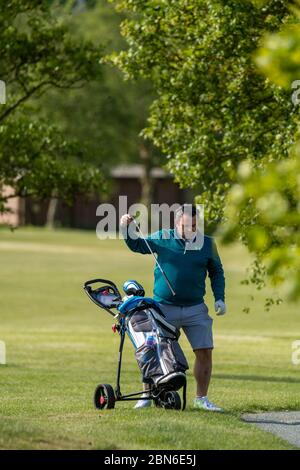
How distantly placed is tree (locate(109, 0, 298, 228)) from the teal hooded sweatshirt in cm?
571

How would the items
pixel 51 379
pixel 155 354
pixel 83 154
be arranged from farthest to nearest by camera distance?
pixel 83 154
pixel 51 379
pixel 155 354

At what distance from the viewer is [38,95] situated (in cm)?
2441

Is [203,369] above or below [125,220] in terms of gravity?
below

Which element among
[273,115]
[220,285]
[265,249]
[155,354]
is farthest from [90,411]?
[273,115]

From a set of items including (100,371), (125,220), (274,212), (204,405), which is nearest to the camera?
(274,212)

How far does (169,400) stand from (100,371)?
8.33m

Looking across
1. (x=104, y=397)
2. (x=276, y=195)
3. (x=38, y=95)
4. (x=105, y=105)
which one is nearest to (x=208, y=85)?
(x=38, y=95)

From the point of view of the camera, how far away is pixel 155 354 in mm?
10742

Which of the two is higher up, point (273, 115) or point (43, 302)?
point (273, 115)

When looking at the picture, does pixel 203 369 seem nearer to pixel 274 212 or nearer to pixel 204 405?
pixel 204 405

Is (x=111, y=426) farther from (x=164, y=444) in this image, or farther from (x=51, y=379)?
(x=51, y=379)

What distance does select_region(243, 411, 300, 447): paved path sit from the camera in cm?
991

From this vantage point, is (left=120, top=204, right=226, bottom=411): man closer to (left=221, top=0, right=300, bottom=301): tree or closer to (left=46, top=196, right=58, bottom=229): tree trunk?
(left=221, top=0, right=300, bottom=301): tree
